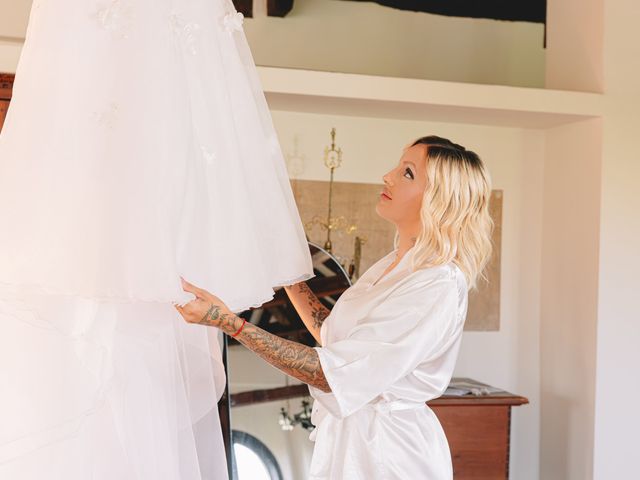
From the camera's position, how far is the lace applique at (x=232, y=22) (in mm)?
1868

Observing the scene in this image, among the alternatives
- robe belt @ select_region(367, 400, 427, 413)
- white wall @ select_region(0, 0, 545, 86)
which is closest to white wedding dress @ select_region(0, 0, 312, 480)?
robe belt @ select_region(367, 400, 427, 413)

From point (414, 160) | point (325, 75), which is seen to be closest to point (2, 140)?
point (414, 160)

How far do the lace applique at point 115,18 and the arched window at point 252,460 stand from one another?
271 centimetres

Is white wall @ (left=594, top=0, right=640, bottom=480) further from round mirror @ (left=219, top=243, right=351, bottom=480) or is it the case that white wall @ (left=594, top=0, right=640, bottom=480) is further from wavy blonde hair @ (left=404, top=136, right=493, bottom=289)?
wavy blonde hair @ (left=404, top=136, right=493, bottom=289)

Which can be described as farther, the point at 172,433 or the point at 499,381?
the point at 499,381

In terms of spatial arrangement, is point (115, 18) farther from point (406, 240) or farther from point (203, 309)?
point (406, 240)


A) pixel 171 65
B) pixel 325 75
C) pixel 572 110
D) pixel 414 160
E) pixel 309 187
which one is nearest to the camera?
pixel 171 65

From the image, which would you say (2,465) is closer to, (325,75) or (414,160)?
(414,160)

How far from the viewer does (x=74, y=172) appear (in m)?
1.54

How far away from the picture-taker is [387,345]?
220cm

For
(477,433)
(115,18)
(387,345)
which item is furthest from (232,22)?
(477,433)

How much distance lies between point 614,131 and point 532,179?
683mm

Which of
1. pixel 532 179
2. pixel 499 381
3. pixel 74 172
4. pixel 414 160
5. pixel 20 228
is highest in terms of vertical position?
pixel 532 179

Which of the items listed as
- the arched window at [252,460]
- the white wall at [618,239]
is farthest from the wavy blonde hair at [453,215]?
the white wall at [618,239]
